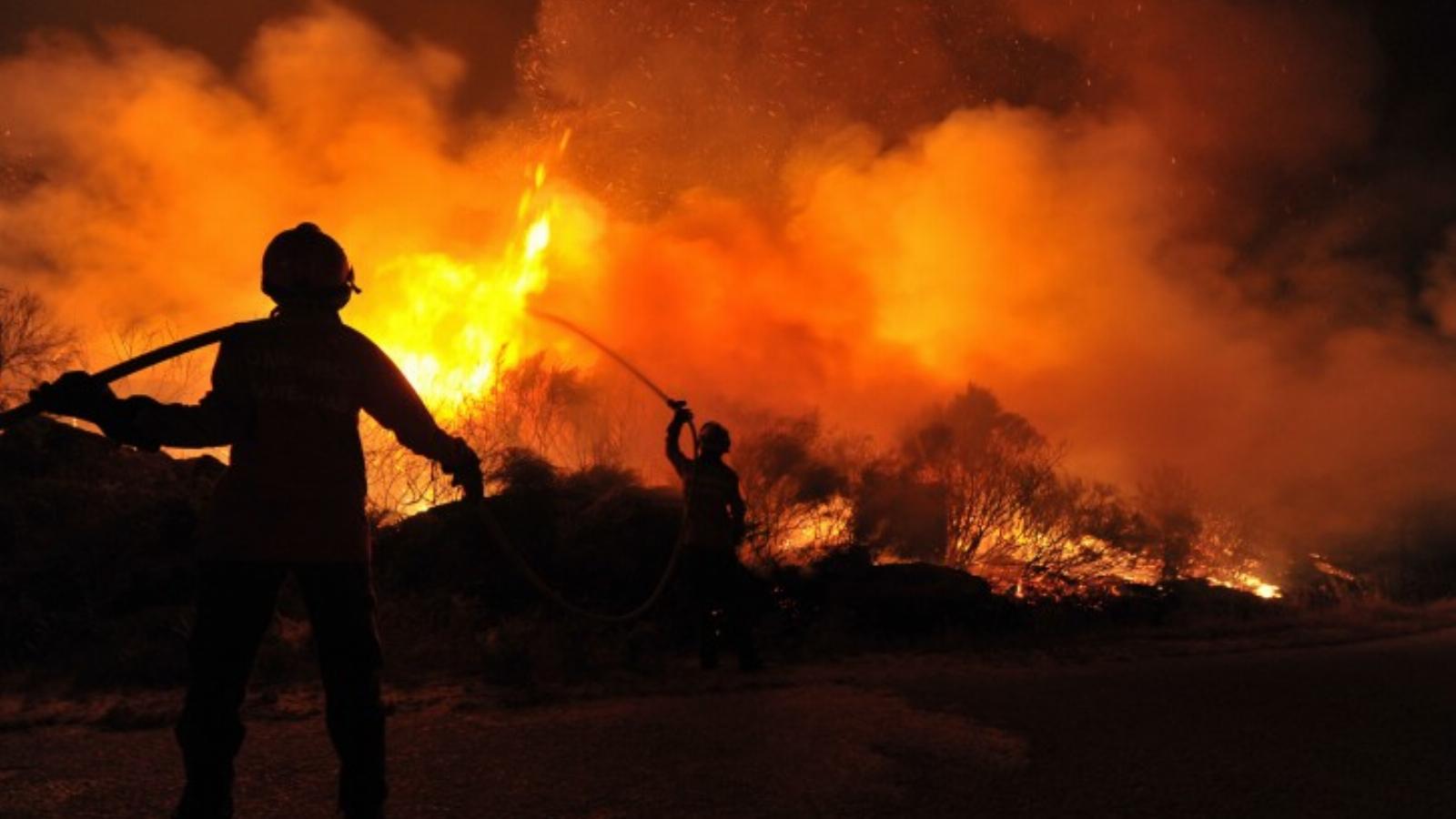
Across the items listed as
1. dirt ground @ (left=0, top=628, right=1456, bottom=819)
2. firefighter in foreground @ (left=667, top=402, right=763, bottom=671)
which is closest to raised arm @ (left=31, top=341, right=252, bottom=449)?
dirt ground @ (left=0, top=628, right=1456, bottom=819)

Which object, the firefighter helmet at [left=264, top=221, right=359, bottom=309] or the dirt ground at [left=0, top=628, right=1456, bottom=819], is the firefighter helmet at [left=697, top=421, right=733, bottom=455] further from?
the firefighter helmet at [left=264, top=221, right=359, bottom=309]

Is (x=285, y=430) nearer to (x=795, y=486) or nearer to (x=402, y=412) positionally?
(x=402, y=412)

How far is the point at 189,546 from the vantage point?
23.9ft

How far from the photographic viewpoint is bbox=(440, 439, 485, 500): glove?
2898 millimetres

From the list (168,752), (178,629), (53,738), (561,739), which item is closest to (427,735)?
(561,739)

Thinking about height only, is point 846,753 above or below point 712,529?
below

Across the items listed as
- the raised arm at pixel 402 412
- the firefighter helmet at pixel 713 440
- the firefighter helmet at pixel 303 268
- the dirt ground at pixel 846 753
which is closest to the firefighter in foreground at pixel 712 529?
the firefighter helmet at pixel 713 440

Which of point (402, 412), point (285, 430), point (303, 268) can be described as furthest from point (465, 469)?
point (303, 268)

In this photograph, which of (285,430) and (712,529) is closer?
(285,430)

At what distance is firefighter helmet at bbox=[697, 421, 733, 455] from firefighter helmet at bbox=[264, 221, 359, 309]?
394cm

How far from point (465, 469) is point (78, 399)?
107 centimetres

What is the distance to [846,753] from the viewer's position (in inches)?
141

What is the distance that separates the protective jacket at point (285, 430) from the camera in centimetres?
246

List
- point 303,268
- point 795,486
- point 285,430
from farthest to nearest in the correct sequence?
point 795,486 → point 303,268 → point 285,430
